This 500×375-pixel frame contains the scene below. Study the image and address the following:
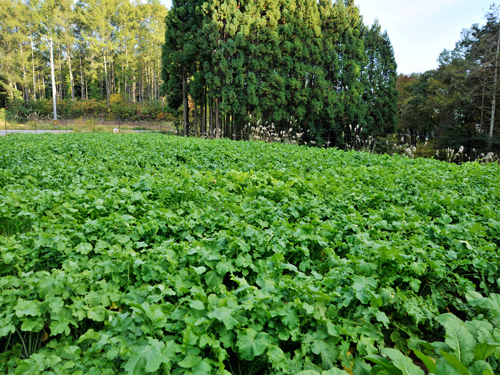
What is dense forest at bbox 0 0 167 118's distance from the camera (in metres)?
43.2

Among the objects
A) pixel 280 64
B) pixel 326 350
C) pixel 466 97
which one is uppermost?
pixel 280 64

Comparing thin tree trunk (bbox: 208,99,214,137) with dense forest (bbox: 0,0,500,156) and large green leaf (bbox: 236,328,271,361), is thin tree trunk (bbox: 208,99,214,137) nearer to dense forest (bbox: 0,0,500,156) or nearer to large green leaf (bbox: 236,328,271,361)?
dense forest (bbox: 0,0,500,156)

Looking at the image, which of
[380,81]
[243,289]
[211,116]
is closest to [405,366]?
[243,289]

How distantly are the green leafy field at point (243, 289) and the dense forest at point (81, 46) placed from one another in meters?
43.8

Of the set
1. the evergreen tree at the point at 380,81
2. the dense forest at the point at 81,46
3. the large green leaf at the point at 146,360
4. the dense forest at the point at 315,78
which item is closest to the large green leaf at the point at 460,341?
the large green leaf at the point at 146,360

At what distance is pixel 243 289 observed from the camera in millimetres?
2135

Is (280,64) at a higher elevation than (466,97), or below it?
higher

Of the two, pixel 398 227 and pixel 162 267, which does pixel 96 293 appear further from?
pixel 398 227

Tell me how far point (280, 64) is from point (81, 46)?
4210cm

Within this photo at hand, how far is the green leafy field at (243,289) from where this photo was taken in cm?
180

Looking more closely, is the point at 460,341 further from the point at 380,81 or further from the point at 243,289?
the point at 380,81

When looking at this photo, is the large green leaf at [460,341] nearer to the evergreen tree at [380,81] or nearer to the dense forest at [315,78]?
the dense forest at [315,78]

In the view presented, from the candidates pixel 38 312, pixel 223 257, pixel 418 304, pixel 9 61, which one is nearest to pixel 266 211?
pixel 223 257

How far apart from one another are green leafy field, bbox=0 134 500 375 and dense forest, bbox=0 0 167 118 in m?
43.8
